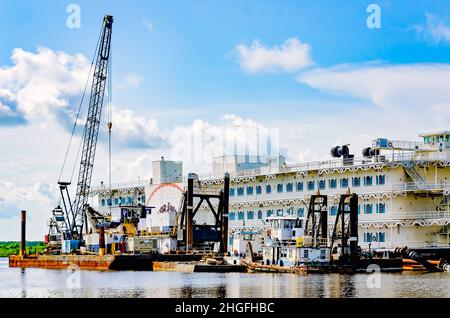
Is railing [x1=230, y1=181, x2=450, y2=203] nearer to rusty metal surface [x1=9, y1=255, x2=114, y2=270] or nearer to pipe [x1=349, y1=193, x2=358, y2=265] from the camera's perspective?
pipe [x1=349, y1=193, x2=358, y2=265]

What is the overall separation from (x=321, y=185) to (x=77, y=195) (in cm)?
4092

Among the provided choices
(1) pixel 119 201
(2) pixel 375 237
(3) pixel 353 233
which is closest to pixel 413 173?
(2) pixel 375 237

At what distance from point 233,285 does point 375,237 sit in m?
32.4

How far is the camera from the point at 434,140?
97.4 meters

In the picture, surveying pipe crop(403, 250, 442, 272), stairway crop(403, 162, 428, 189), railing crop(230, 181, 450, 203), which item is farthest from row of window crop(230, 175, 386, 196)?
pipe crop(403, 250, 442, 272)

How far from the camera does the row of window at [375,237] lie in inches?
3696

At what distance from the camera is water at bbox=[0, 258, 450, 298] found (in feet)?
196

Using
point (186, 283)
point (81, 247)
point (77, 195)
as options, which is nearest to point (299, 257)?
point (186, 283)

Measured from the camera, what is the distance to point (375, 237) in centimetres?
9475

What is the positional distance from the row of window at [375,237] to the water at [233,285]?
56.0ft

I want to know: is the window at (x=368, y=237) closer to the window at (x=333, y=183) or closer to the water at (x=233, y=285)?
the window at (x=333, y=183)

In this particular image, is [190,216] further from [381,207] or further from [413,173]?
[413,173]

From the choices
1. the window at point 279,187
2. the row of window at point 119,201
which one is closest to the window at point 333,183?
the window at point 279,187
